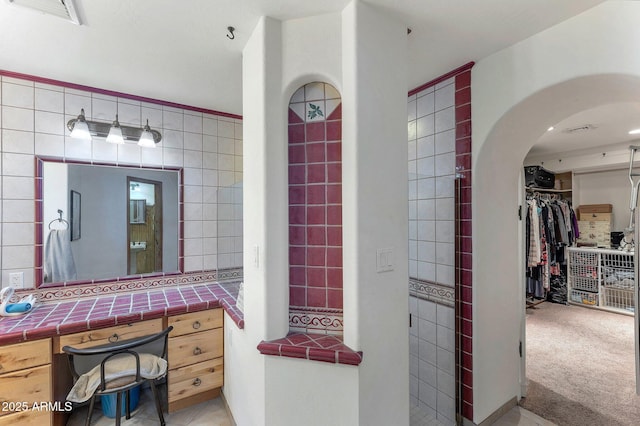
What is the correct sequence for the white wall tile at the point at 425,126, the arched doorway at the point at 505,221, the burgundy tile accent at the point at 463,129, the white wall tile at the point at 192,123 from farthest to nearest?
the white wall tile at the point at 192,123, the white wall tile at the point at 425,126, the burgundy tile accent at the point at 463,129, the arched doorway at the point at 505,221

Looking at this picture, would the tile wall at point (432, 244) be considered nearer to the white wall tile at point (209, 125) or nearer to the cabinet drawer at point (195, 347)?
the cabinet drawer at point (195, 347)

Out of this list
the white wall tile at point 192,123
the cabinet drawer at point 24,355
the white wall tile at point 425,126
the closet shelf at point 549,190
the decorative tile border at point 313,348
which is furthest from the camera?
the closet shelf at point 549,190

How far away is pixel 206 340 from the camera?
2.04m

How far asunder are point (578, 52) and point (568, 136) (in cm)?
275

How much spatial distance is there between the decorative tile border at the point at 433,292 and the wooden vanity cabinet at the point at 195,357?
4.83 feet

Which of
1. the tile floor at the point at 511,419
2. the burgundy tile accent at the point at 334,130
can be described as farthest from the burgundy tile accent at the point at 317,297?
the tile floor at the point at 511,419

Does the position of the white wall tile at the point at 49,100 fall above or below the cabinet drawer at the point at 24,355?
above

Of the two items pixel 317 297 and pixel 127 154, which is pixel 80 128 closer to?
pixel 127 154

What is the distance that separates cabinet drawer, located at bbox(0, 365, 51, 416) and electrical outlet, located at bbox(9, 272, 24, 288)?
0.64 metres

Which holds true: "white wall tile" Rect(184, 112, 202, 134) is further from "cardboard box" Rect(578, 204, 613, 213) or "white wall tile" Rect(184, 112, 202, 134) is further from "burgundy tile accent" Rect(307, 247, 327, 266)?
"cardboard box" Rect(578, 204, 613, 213)

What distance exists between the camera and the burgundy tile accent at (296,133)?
56.9 inches

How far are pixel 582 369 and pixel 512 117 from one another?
8.18 feet

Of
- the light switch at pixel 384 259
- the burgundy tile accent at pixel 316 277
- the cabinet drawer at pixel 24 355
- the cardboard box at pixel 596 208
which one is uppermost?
the cardboard box at pixel 596 208

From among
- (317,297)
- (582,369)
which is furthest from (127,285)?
(582,369)
